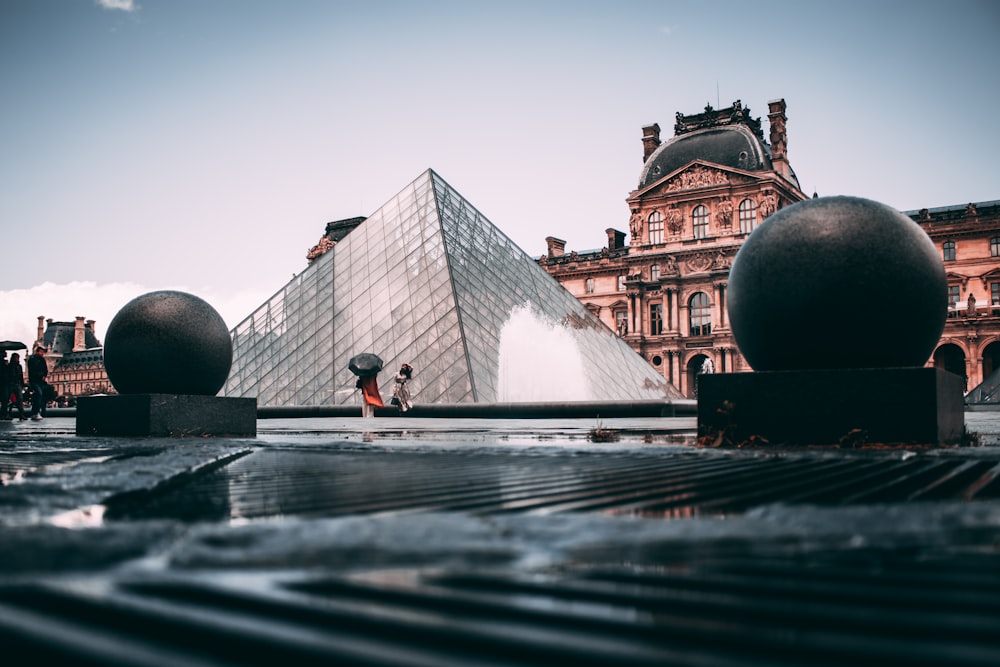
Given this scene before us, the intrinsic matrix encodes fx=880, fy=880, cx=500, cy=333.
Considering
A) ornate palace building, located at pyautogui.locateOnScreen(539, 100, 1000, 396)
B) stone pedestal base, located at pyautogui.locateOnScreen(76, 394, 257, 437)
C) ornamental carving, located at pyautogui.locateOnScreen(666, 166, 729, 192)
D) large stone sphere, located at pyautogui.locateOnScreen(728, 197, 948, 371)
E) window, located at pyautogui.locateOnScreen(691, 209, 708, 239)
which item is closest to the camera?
large stone sphere, located at pyautogui.locateOnScreen(728, 197, 948, 371)

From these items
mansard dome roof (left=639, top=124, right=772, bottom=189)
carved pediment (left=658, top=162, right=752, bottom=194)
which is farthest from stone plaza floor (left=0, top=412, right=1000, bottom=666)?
mansard dome roof (left=639, top=124, right=772, bottom=189)

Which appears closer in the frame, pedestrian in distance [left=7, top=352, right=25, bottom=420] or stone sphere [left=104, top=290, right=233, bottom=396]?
stone sphere [left=104, top=290, right=233, bottom=396]

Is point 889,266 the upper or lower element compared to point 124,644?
upper

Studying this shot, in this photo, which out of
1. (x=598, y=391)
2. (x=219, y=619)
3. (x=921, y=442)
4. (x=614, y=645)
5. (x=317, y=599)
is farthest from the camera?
(x=598, y=391)

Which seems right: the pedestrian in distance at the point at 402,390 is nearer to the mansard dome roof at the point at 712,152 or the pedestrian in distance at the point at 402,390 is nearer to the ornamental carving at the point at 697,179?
the ornamental carving at the point at 697,179

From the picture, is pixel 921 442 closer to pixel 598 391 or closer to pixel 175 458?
pixel 175 458

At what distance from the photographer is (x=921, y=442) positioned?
5.64 m

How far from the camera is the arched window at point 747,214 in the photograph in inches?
2022

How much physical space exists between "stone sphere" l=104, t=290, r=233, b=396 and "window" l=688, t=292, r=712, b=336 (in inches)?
1801

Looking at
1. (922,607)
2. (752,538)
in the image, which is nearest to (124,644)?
(922,607)

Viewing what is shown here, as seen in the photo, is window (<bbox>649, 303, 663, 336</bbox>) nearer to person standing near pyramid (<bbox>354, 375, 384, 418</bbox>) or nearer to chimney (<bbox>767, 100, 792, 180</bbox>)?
chimney (<bbox>767, 100, 792, 180</bbox>)

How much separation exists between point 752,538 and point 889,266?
4330 millimetres

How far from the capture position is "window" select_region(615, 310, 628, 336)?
187 feet

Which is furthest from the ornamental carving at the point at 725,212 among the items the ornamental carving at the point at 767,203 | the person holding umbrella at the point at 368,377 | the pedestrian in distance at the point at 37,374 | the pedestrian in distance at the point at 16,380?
the pedestrian in distance at the point at 16,380
